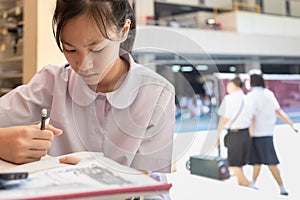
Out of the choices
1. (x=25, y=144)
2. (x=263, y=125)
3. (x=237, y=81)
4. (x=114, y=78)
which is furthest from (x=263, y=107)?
(x=25, y=144)

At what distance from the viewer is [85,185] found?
27 cm

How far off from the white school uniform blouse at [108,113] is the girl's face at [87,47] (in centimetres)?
5

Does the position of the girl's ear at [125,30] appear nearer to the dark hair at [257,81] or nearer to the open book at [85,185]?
the open book at [85,185]

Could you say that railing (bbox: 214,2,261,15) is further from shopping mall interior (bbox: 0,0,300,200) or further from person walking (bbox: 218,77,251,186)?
person walking (bbox: 218,77,251,186)

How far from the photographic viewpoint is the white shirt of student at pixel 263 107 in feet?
7.68

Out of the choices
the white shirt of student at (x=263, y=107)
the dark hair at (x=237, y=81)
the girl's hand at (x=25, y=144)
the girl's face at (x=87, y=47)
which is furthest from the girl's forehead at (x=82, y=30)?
the dark hair at (x=237, y=81)

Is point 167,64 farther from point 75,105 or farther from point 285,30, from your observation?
point 285,30

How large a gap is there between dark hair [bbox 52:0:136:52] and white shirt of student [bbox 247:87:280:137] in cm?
205

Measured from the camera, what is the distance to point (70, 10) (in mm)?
429

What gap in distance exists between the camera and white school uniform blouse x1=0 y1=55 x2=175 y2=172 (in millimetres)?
447

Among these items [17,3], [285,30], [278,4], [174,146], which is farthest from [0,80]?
[278,4]

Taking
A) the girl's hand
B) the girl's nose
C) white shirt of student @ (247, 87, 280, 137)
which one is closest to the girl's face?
the girl's nose

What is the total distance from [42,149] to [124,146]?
0.37 feet

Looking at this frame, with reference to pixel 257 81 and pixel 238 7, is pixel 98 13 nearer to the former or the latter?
pixel 257 81
